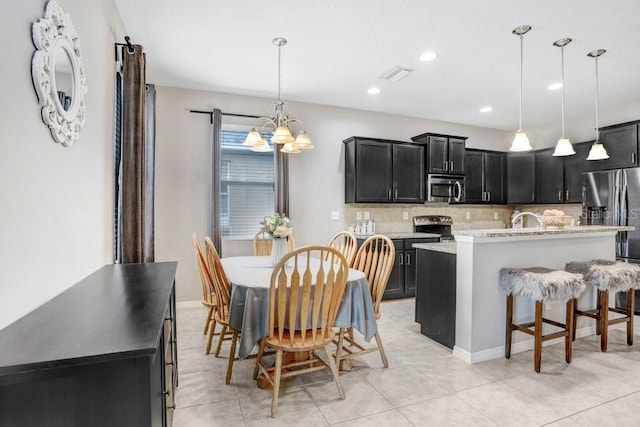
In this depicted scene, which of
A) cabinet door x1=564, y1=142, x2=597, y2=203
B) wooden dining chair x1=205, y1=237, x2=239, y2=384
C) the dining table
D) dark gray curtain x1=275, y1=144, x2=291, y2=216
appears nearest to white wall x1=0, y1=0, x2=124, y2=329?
wooden dining chair x1=205, y1=237, x2=239, y2=384

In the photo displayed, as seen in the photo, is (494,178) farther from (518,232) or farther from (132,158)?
(132,158)

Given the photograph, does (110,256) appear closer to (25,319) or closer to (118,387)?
(25,319)

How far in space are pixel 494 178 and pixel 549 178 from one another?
0.84 m

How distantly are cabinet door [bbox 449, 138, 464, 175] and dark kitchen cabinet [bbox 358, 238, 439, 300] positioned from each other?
138cm

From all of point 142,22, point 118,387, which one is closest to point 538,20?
point 142,22

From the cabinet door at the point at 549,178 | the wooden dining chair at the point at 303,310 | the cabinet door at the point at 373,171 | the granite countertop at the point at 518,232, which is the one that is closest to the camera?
the wooden dining chair at the point at 303,310

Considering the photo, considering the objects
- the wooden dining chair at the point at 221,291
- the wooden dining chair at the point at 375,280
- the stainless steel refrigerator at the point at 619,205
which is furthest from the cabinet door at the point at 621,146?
the wooden dining chair at the point at 221,291

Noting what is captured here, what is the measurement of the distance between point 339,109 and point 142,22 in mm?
2895

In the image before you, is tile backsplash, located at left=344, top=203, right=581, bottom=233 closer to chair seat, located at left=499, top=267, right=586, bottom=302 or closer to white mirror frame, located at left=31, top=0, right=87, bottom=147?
chair seat, located at left=499, top=267, right=586, bottom=302

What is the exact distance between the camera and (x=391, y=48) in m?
3.19

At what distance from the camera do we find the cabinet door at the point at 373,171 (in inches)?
191

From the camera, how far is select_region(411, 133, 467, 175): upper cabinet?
17.1 feet

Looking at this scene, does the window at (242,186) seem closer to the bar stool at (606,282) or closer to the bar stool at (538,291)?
the bar stool at (538,291)

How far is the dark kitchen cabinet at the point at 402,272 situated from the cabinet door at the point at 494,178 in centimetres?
198
